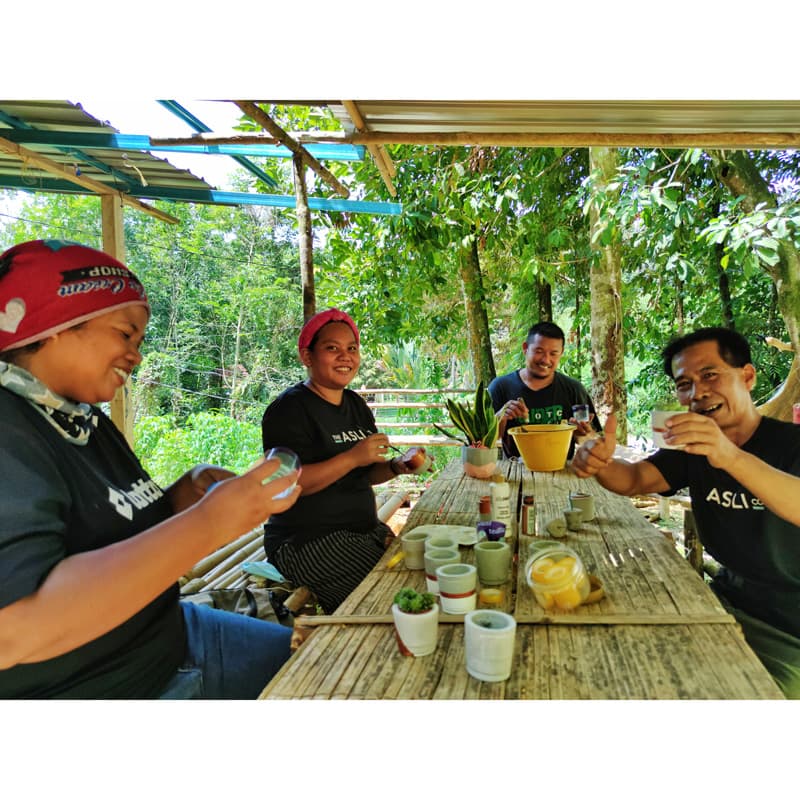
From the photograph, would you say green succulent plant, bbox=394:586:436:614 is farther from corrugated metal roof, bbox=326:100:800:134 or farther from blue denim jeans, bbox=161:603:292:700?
corrugated metal roof, bbox=326:100:800:134

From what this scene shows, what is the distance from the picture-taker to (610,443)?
1.95 m

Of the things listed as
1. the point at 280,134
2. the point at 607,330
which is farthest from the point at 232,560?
the point at 607,330

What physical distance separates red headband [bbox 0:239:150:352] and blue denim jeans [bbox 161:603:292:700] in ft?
3.03

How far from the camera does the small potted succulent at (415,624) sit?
109 cm

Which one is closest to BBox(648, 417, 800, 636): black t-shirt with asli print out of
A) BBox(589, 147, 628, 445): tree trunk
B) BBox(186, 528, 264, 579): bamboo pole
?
BBox(186, 528, 264, 579): bamboo pole

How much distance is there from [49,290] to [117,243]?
3.15 m

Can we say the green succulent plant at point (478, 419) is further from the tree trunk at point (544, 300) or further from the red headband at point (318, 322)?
the tree trunk at point (544, 300)

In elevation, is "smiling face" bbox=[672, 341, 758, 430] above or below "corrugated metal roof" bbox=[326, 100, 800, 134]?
below

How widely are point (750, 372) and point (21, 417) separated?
2.09 meters

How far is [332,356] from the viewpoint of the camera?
2455 mm

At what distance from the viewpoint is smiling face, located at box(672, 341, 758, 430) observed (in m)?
1.71

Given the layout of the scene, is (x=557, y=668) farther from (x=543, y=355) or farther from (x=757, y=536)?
(x=543, y=355)

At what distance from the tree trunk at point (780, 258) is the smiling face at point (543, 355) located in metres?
2.29
